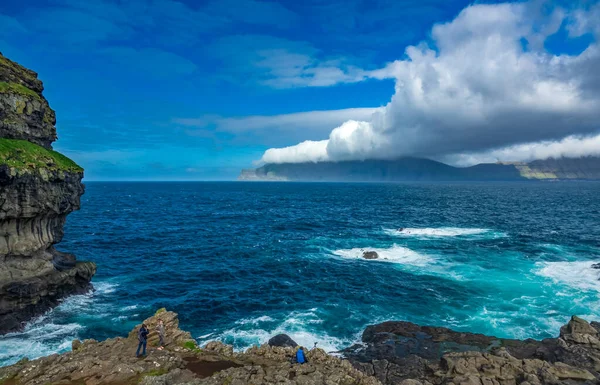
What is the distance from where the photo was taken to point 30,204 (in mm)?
37594

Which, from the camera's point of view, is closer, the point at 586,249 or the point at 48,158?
the point at 48,158

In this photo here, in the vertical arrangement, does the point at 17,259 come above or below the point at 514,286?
above

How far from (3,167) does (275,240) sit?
51022 mm

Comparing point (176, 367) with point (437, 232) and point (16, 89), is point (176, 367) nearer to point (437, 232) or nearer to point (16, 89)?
point (16, 89)

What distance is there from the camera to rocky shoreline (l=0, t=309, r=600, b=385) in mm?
20828

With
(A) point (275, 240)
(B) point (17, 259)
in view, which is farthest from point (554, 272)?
(B) point (17, 259)

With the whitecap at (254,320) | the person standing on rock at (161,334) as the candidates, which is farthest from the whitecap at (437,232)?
the person standing on rock at (161,334)

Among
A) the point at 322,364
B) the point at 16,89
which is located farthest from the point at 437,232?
the point at 16,89

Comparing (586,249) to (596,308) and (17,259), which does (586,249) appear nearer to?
(596,308)

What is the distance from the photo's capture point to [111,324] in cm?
3584

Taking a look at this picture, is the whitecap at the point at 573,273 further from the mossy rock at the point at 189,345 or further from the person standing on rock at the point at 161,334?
the person standing on rock at the point at 161,334

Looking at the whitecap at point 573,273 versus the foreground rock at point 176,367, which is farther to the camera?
the whitecap at point 573,273

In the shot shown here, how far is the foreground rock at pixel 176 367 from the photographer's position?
2048cm

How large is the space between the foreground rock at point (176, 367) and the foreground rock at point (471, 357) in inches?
225
